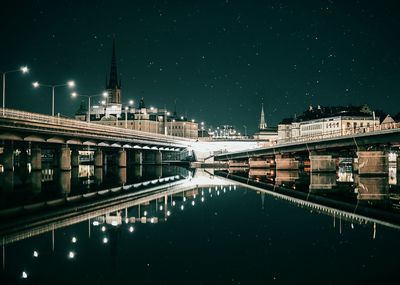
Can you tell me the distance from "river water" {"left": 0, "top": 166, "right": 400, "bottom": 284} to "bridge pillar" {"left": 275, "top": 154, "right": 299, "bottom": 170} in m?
54.6

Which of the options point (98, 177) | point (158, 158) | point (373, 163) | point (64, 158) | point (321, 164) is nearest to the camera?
point (373, 163)

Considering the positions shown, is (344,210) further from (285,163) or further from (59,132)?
(285,163)

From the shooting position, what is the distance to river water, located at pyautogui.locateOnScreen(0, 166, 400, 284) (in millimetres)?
15781

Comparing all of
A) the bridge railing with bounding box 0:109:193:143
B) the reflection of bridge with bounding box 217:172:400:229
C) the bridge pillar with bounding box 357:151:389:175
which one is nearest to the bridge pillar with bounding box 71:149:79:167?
the bridge railing with bounding box 0:109:193:143

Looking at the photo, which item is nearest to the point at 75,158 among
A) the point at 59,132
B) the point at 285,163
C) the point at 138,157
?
the point at 59,132

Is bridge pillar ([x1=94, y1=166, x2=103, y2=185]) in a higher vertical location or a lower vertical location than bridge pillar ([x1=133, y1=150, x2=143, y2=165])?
lower

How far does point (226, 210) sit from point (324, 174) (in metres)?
44.6

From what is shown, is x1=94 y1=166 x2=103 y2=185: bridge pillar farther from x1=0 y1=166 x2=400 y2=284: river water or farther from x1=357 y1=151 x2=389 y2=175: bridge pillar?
x1=357 y1=151 x2=389 y2=175: bridge pillar

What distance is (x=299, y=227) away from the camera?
25750 mm

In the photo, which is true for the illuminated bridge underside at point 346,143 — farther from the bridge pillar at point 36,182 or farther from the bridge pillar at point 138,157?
the bridge pillar at point 36,182

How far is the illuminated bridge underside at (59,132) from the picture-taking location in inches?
2312

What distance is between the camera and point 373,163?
63469 millimetres

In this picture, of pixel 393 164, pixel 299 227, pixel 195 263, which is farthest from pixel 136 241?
pixel 393 164

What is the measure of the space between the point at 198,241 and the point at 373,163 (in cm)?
4699
